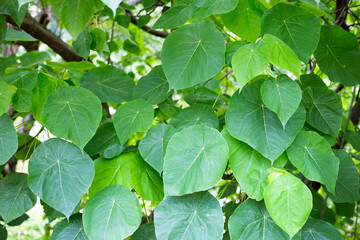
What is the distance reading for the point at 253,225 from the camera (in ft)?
2.43

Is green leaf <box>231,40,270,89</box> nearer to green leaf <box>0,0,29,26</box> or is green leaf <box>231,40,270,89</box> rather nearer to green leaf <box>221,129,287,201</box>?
green leaf <box>221,129,287,201</box>

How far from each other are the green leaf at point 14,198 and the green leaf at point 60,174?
0.43 feet

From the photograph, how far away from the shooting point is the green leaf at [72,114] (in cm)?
79

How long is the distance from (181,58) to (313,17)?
28 cm

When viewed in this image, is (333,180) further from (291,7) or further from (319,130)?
(291,7)

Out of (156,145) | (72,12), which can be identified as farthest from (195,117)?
(72,12)

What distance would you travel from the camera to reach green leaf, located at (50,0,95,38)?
0.69 meters

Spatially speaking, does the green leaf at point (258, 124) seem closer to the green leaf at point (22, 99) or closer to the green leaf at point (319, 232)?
the green leaf at point (319, 232)

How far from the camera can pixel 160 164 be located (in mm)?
816

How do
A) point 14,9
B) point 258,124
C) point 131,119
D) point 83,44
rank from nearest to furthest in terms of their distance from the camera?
1. point 258,124
2. point 131,119
3. point 14,9
4. point 83,44

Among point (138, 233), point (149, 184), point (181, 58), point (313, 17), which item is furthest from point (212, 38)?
point (138, 233)

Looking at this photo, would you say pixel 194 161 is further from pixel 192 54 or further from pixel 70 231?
pixel 70 231

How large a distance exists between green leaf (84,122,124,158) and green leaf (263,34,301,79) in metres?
0.40

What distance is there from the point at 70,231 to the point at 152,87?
396 millimetres
